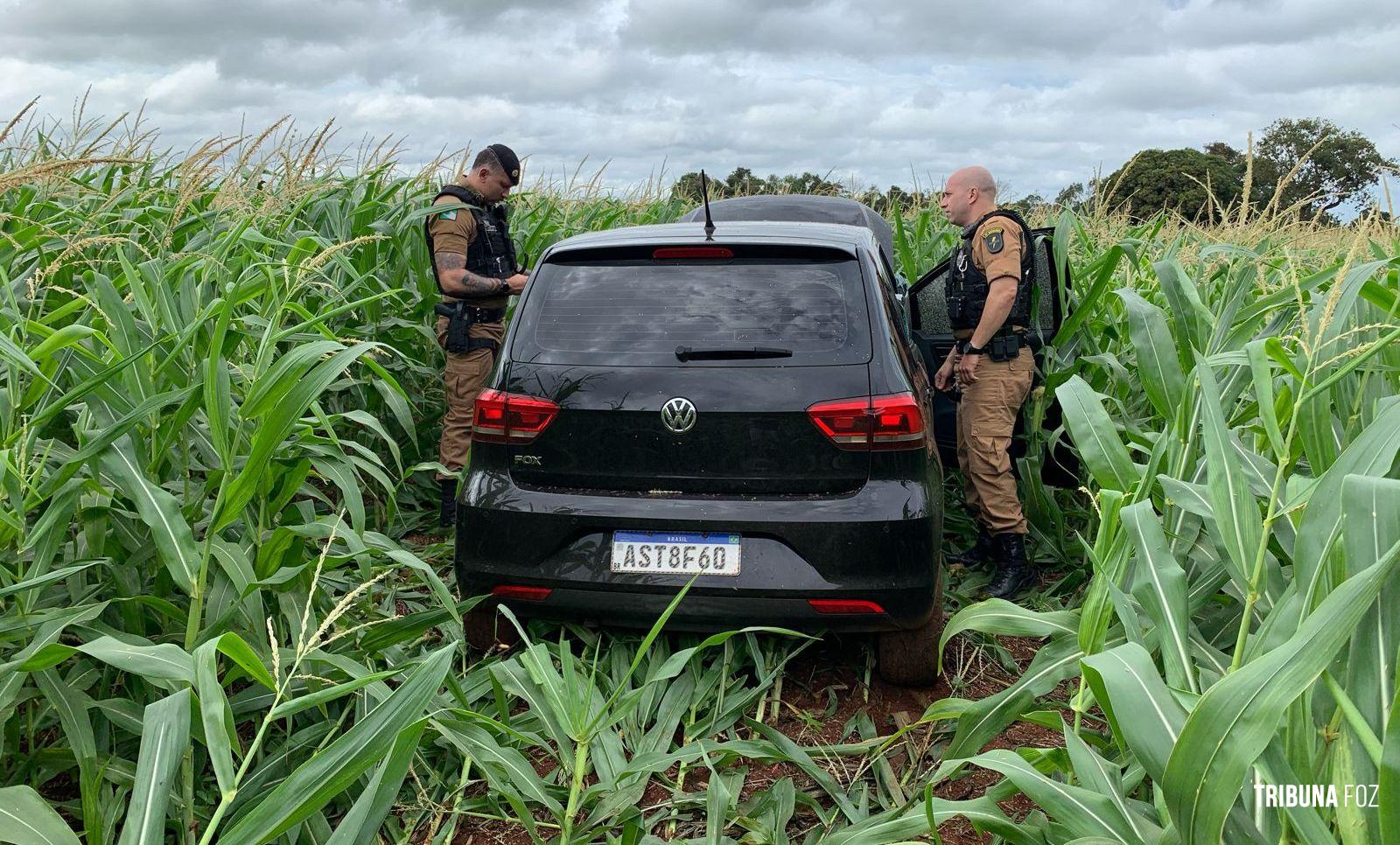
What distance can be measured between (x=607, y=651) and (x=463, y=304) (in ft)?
8.17

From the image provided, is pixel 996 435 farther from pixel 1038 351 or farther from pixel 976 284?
pixel 976 284

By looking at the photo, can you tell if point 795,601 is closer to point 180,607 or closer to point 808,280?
point 808,280

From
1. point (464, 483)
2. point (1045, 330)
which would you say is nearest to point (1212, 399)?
point (464, 483)

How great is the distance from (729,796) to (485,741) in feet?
2.23

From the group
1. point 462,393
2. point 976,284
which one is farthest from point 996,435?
point 462,393

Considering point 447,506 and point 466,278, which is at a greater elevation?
point 466,278

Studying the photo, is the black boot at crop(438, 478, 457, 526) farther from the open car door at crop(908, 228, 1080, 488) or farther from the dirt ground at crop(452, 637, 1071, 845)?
the open car door at crop(908, 228, 1080, 488)

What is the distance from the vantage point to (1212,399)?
7.14ft

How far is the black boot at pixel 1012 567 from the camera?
466cm

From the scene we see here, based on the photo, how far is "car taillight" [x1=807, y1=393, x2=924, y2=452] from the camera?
316 cm

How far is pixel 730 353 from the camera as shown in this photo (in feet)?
10.7

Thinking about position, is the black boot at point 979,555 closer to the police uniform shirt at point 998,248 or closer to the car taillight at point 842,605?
the police uniform shirt at point 998,248

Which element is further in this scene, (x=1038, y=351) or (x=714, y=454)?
(x=1038, y=351)

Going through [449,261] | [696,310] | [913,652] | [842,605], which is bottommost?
[913,652]
